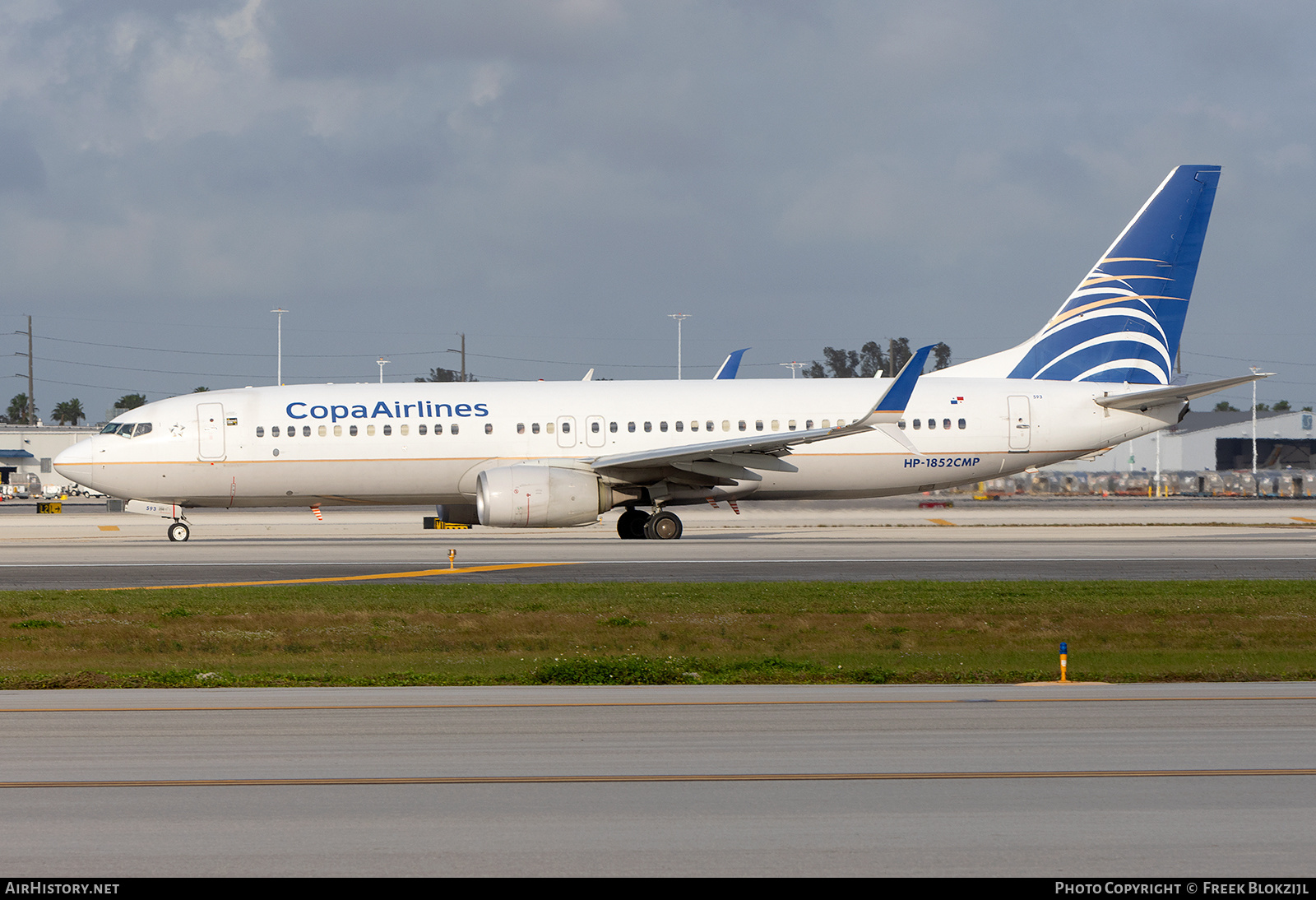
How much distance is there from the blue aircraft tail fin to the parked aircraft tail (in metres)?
0.02

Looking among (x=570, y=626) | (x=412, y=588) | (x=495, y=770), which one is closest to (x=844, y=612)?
(x=570, y=626)

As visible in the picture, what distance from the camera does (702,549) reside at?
29.5 metres

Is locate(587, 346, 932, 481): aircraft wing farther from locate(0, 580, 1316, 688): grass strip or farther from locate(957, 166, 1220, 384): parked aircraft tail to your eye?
locate(0, 580, 1316, 688): grass strip

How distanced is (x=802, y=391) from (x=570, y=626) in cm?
1833

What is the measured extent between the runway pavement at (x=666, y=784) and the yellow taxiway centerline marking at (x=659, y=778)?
0.10 ft

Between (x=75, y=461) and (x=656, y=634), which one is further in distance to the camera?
(x=75, y=461)

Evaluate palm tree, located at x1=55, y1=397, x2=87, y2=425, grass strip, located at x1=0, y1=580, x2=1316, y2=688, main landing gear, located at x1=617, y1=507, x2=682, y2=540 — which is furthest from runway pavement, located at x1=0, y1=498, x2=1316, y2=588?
palm tree, located at x1=55, y1=397, x2=87, y2=425

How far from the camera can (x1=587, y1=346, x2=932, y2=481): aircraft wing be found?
30.2 m

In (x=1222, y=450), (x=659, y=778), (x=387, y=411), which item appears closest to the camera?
(x=659, y=778)

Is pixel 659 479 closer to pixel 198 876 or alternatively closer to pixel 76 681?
pixel 76 681

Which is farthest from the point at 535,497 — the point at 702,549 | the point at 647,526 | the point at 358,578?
the point at 358,578

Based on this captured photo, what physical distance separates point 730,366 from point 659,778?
3259 cm

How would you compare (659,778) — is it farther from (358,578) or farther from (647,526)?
(647,526)

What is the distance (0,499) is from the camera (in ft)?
254
